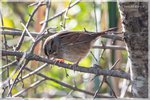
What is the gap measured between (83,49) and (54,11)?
68.4 inches

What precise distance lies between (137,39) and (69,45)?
1.51m

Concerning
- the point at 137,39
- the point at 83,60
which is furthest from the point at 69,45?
the point at 137,39

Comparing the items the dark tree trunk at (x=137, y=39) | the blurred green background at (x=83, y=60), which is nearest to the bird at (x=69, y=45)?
the blurred green background at (x=83, y=60)

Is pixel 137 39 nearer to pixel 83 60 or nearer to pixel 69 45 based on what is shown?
pixel 69 45

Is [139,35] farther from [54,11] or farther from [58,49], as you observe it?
[54,11]

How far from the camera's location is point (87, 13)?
4.95m

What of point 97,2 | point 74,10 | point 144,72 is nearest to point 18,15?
point 74,10

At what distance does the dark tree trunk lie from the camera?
7.41 feet

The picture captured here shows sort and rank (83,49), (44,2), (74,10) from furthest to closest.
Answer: (74,10) < (83,49) < (44,2)

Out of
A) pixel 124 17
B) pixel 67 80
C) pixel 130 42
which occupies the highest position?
pixel 124 17

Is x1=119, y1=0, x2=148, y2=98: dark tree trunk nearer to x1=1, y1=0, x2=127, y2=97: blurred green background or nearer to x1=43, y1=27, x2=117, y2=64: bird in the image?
x1=43, y1=27, x2=117, y2=64: bird

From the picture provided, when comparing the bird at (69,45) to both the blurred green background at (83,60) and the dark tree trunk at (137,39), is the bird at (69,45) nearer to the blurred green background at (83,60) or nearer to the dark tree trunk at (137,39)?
the blurred green background at (83,60)

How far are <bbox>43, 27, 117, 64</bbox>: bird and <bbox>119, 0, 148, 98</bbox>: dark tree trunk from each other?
3.33 ft

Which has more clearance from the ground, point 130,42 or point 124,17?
point 124,17
